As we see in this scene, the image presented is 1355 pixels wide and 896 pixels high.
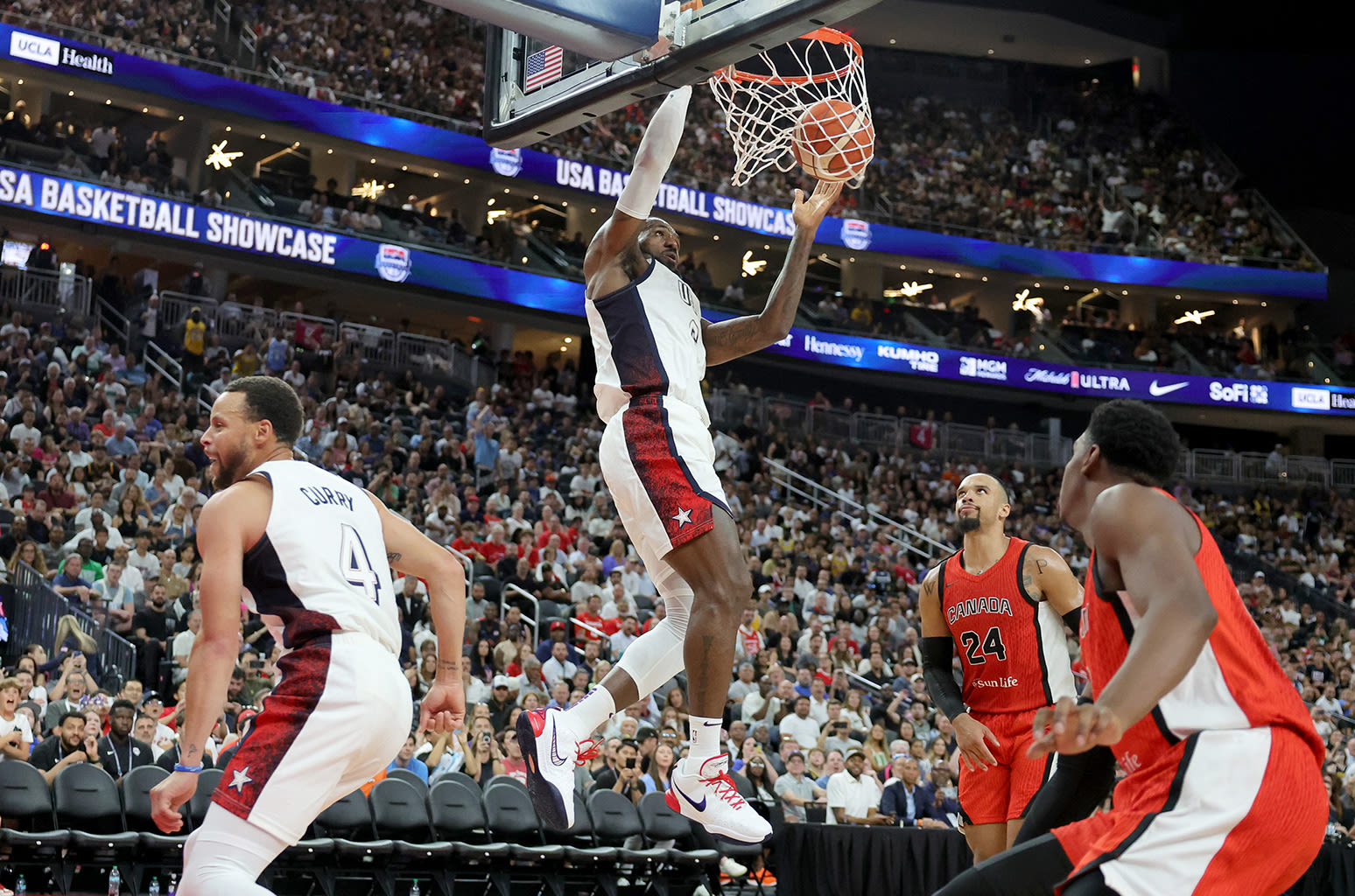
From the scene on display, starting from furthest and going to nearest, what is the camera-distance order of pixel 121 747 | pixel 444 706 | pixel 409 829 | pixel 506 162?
pixel 506 162 < pixel 409 829 < pixel 121 747 < pixel 444 706

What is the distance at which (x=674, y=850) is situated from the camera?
36.9 feet

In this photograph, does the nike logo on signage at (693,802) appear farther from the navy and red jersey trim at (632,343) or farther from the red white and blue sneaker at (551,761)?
the navy and red jersey trim at (632,343)

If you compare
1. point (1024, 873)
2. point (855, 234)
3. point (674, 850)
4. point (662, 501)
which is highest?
point (855, 234)

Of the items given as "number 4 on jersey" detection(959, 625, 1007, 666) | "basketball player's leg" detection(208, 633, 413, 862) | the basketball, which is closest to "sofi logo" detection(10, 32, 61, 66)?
the basketball

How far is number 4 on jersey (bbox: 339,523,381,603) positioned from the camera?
428 centimetres

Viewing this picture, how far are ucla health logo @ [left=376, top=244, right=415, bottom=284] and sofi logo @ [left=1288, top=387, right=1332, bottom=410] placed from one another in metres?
21.2

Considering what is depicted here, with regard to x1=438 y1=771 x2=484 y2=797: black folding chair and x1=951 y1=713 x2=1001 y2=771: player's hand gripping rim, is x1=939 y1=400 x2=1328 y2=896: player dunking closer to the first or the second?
x1=951 y1=713 x2=1001 y2=771: player's hand gripping rim

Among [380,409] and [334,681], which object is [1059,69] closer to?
[380,409]

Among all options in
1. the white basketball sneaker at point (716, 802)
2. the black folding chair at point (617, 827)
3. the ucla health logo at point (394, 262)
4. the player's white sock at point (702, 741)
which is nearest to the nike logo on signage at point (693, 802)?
the white basketball sneaker at point (716, 802)

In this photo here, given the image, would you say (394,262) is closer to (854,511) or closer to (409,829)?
(854,511)

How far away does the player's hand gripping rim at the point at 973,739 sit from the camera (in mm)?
6219

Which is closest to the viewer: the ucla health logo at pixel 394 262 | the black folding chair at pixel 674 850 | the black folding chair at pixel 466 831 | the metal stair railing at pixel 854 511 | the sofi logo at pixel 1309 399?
the black folding chair at pixel 466 831

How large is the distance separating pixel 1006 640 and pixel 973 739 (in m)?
0.66

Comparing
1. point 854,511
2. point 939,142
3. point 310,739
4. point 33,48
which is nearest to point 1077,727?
point 310,739
